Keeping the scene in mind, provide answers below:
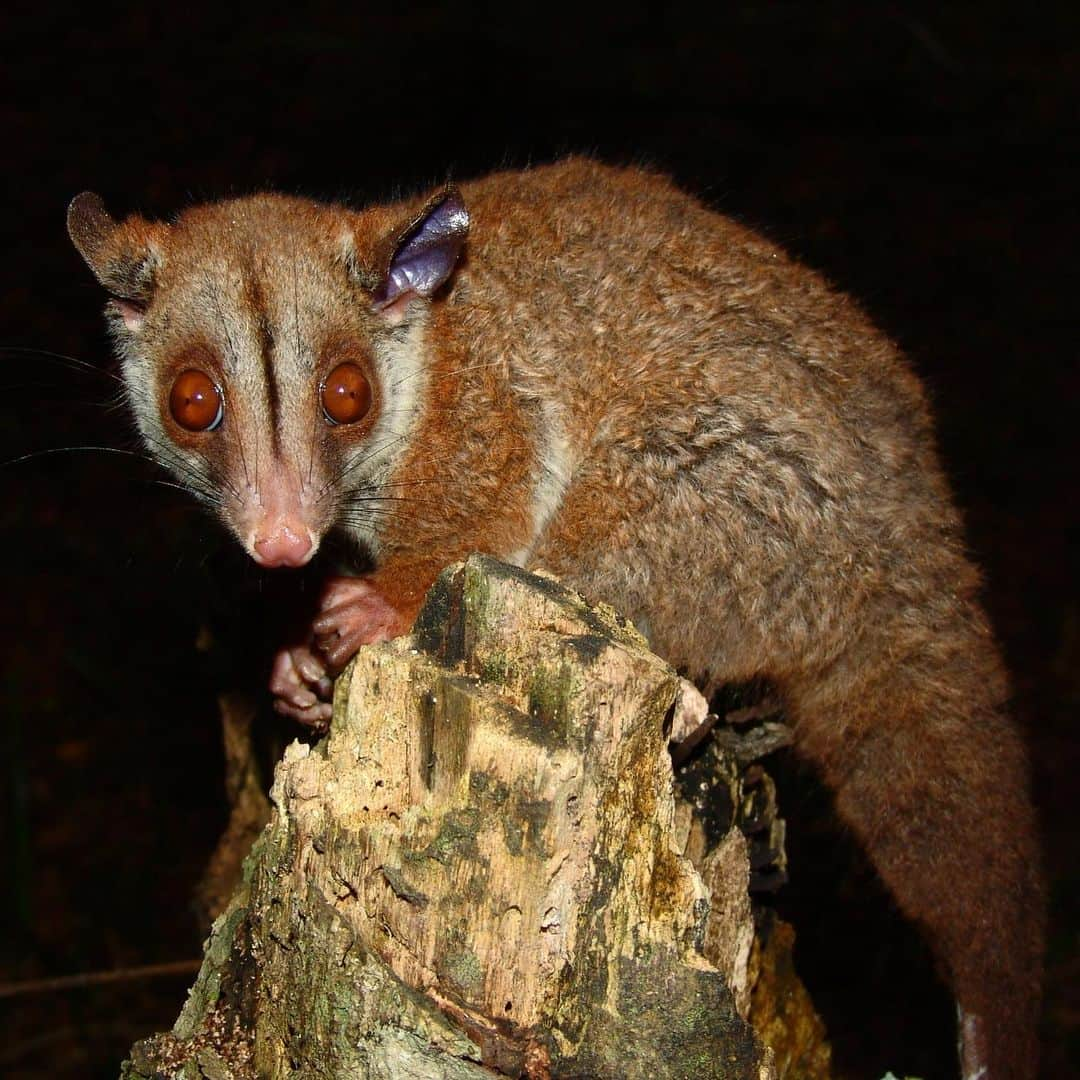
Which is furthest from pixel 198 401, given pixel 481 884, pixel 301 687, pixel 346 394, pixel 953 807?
pixel 953 807

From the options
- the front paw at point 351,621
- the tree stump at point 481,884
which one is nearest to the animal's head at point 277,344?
the front paw at point 351,621

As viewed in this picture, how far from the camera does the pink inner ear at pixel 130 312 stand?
3551 mm

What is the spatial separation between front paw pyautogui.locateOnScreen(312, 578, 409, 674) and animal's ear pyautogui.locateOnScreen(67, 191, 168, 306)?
36.8 inches

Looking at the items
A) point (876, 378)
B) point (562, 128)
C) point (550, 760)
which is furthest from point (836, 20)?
point (550, 760)

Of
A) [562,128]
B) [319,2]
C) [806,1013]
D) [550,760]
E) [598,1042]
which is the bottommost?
[806,1013]

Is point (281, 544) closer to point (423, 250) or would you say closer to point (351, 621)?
point (351, 621)

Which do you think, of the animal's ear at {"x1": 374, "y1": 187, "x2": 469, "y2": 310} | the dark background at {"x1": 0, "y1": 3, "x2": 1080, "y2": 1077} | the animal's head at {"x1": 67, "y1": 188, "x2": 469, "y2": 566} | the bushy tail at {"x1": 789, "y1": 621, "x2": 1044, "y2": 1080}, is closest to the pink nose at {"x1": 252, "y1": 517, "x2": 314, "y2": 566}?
the animal's head at {"x1": 67, "y1": 188, "x2": 469, "y2": 566}

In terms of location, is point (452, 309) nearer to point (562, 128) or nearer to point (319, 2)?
point (562, 128)

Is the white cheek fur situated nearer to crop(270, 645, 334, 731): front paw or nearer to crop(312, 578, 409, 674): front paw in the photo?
crop(312, 578, 409, 674): front paw

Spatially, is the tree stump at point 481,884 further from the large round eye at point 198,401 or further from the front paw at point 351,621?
the large round eye at point 198,401

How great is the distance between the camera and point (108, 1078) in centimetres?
562

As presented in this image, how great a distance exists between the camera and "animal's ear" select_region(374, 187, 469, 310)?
3.38 m

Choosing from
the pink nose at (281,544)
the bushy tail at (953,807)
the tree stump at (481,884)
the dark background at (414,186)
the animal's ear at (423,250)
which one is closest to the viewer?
the tree stump at (481,884)

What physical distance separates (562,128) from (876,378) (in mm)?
5025
